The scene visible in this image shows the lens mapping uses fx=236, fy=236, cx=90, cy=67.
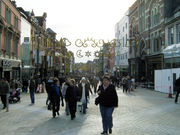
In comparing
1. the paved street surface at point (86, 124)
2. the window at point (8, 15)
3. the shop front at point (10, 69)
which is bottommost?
the paved street surface at point (86, 124)

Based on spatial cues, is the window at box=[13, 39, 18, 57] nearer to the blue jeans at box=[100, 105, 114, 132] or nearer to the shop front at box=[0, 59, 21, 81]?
the shop front at box=[0, 59, 21, 81]

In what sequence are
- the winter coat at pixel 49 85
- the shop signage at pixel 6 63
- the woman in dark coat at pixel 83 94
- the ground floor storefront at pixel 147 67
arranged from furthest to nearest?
the ground floor storefront at pixel 147 67, the shop signage at pixel 6 63, the woman in dark coat at pixel 83 94, the winter coat at pixel 49 85

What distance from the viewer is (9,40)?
26.8 meters

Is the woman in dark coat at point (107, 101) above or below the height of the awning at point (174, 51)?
below

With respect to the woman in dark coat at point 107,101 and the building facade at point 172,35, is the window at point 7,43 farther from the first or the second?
the woman in dark coat at point 107,101

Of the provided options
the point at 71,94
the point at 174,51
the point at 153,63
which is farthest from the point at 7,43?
the point at 153,63

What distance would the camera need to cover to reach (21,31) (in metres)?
32.2

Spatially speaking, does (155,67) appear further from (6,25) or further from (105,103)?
(105,103)

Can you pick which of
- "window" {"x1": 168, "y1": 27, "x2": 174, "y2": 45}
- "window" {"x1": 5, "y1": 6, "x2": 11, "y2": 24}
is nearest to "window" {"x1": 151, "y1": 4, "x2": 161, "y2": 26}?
"window" {"x1": 168, "y1": 27, "x2": 174, "y2": 45}

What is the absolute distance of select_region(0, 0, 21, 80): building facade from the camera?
936 inches

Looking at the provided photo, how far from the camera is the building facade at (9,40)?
23781mm

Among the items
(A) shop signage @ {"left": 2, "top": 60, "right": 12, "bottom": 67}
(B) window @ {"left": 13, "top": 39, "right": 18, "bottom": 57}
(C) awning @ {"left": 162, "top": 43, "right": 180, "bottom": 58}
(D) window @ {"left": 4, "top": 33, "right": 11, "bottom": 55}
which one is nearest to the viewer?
(C) awning @ {"left": 162, "top": 43, "right": 180, "bottom": 58}

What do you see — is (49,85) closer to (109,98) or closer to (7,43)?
(109,98)

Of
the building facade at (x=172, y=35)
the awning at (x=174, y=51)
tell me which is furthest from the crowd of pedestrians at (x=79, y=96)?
the building facade at (x=172, y=35)
